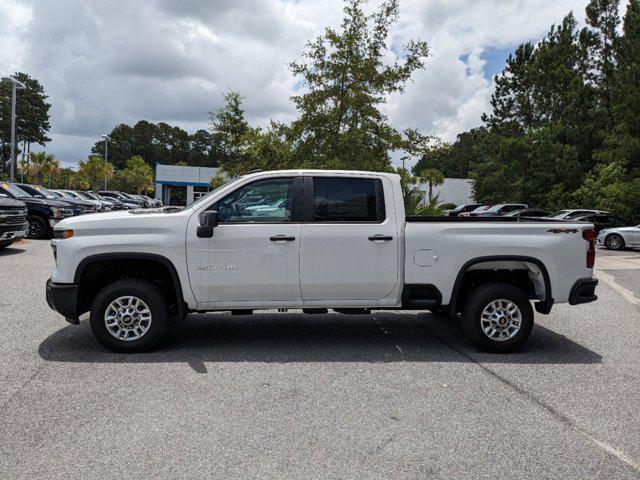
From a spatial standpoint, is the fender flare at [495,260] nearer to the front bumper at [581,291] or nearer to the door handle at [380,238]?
the front bumper at [581,291]

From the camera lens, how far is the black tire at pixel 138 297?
5344 mm

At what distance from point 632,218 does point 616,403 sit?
2779cm

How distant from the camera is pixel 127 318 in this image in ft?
17.7

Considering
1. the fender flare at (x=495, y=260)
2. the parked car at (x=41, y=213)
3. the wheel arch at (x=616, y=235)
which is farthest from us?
the wheel arch at (x=616, y=235)

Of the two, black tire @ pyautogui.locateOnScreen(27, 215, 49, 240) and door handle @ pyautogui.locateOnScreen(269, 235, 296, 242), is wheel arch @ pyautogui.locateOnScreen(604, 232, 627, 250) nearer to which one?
door handle @ pyautogui.locateOnScreen(269, 235, 296, 242)

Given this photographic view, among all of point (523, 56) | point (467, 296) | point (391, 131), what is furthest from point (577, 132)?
point (467, 296)

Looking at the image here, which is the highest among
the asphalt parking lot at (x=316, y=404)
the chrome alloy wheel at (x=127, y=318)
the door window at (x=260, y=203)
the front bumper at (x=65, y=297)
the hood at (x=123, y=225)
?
the door window at (x=260, y=203)

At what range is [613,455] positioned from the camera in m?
3.45

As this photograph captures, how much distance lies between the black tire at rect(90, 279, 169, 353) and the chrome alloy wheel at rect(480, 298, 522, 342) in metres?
3.34

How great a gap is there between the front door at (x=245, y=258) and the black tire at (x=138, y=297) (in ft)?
1.35

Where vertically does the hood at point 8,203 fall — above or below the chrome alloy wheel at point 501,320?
above

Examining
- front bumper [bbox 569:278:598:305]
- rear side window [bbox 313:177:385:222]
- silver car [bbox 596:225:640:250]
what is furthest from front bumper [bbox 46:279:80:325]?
silver car [bbox 596:225:640:250]

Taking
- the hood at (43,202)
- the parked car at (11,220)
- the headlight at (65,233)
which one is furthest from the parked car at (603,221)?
the headlight at (65,233)

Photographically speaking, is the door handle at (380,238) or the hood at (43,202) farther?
the hood at (43,202)
